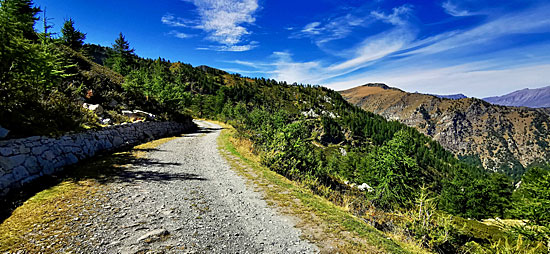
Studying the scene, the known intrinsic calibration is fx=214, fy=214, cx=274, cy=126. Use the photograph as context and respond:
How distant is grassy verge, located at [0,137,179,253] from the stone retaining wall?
558mm

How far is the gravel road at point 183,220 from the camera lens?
15.2ft

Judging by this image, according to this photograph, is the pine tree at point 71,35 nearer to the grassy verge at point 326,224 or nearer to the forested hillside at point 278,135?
the forested hillside at point 278,135

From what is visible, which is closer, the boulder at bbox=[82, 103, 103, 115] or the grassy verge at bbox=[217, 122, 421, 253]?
the grassy verge at bbox=[217, 122, 421, 253]

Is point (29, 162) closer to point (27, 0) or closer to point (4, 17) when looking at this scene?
point (4, 17)

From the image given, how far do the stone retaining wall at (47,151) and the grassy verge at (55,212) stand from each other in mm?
558

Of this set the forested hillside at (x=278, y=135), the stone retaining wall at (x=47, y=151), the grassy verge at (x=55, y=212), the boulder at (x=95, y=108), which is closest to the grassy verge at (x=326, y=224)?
the forested hillside at (x=278, y=135)

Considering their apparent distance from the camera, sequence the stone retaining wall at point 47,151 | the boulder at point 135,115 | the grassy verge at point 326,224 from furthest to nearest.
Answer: the boulder at point 135,115, the stone retaining wall at point 47,151, the grassy verge at point 326,224

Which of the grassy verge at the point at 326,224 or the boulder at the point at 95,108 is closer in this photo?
the grassy verge at the point at 326,224

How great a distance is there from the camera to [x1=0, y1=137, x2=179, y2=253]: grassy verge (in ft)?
14.3

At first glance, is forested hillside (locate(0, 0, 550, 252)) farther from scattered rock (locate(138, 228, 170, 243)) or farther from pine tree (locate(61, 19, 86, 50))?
pine tree (locate(61, 19, 86, 50))

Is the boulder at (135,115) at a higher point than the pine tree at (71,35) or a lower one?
lower

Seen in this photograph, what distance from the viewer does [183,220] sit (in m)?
5.77

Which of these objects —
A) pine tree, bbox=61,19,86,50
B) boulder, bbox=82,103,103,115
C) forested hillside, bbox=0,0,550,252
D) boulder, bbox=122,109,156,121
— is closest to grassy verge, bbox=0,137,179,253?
forested hillside, bbox=0,0,550,252

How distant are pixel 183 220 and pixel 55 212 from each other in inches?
129
